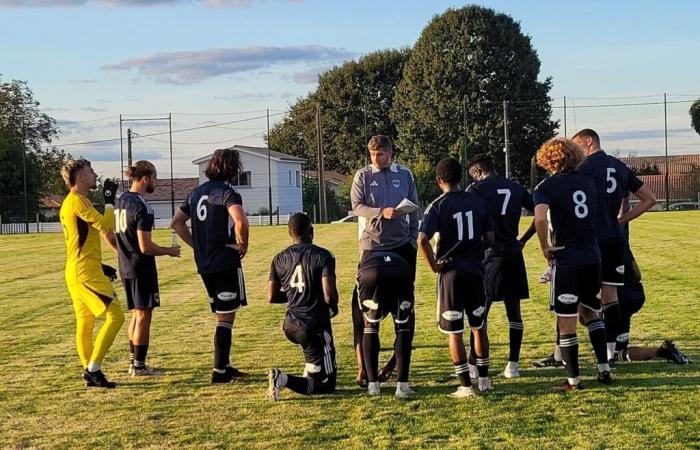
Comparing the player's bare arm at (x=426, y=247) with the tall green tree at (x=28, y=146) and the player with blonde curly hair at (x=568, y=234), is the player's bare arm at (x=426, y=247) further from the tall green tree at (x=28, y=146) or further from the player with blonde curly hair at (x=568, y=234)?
the tall green tree at (x=28, y=146)

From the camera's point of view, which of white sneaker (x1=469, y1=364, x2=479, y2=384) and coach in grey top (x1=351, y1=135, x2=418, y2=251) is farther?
white sneaker (x1=469, y1=364, x2=479, y2=384)

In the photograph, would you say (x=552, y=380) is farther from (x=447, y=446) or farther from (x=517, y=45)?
(x=517, y=45)

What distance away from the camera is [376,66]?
73.8 m

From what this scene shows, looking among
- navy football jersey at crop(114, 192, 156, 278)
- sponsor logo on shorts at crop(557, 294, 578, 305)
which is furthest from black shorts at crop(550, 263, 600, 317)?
navy football jersey at crop(114, 192, 156, 278)

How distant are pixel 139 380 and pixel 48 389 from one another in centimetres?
83

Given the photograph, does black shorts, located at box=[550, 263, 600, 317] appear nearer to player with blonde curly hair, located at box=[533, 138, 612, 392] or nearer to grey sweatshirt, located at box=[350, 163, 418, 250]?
player with blonde curly hair, located at box=[533, 138, 612, 392]

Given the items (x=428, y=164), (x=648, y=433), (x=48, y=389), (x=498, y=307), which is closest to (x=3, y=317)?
(x=48, y=389)

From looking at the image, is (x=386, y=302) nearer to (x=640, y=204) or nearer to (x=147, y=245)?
(x=147, y=245)

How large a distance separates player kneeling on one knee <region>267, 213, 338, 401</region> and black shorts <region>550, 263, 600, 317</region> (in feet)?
6.14

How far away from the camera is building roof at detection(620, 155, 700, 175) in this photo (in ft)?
222

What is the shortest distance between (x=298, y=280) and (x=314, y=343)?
0.57 meters

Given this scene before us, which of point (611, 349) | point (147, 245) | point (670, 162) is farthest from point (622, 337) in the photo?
point (670, 162)

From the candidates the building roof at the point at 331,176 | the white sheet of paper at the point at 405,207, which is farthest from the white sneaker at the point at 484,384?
the building roof at the point at 331,176

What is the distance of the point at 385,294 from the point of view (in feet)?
23.4
